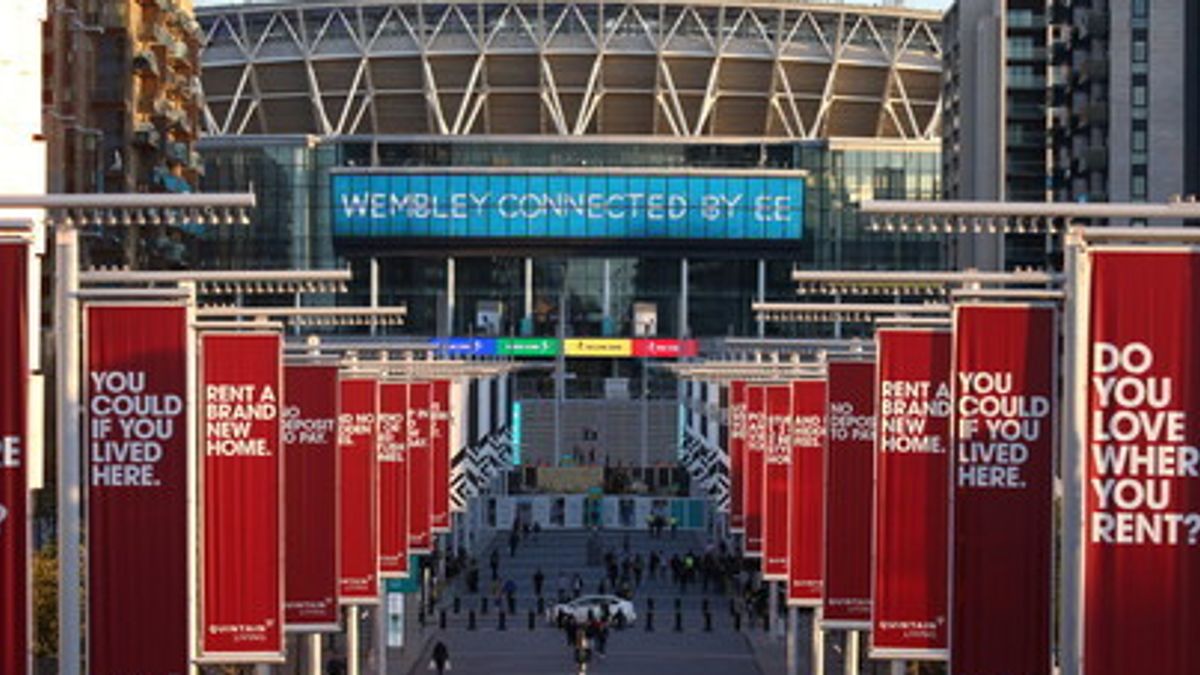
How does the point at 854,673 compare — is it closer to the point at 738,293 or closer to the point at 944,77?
the point at 944,77

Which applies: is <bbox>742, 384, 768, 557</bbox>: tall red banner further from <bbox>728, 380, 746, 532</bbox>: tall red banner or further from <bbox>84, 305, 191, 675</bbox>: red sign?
<bbox>84, 305, 191, 675</bbox>: red sign

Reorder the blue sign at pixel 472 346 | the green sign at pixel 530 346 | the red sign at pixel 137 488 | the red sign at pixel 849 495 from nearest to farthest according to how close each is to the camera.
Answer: the red sign at pixel 137 488 → the red sign at pixel 849 495 → the blue sign at pixel 472 346 → the green sign at pixel 530 346

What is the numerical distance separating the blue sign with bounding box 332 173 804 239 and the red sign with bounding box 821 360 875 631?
131256 mm

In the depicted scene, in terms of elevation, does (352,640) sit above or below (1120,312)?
below

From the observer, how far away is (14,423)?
24.7 metres

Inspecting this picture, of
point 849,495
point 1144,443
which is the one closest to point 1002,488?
point 1144,443

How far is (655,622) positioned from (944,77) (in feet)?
262

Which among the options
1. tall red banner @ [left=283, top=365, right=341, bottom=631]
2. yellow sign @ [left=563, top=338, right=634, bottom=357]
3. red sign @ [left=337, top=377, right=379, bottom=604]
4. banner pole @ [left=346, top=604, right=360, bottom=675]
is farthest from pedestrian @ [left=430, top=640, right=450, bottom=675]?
yellow sign @ [left=563, top=338, right=634, bottom=357]

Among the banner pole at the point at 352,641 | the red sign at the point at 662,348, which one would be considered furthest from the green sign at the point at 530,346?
the banner pole at the point at 352,641

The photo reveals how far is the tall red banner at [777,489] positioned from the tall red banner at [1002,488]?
25110 millimetres

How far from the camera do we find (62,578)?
88.6 feet

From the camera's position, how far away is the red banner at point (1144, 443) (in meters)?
22.9

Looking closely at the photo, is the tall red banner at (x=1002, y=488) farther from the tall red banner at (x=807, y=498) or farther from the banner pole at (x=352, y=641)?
the banner pole at (x=352, y=641)

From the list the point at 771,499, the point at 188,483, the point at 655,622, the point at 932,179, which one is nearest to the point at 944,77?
the point at 932,179
